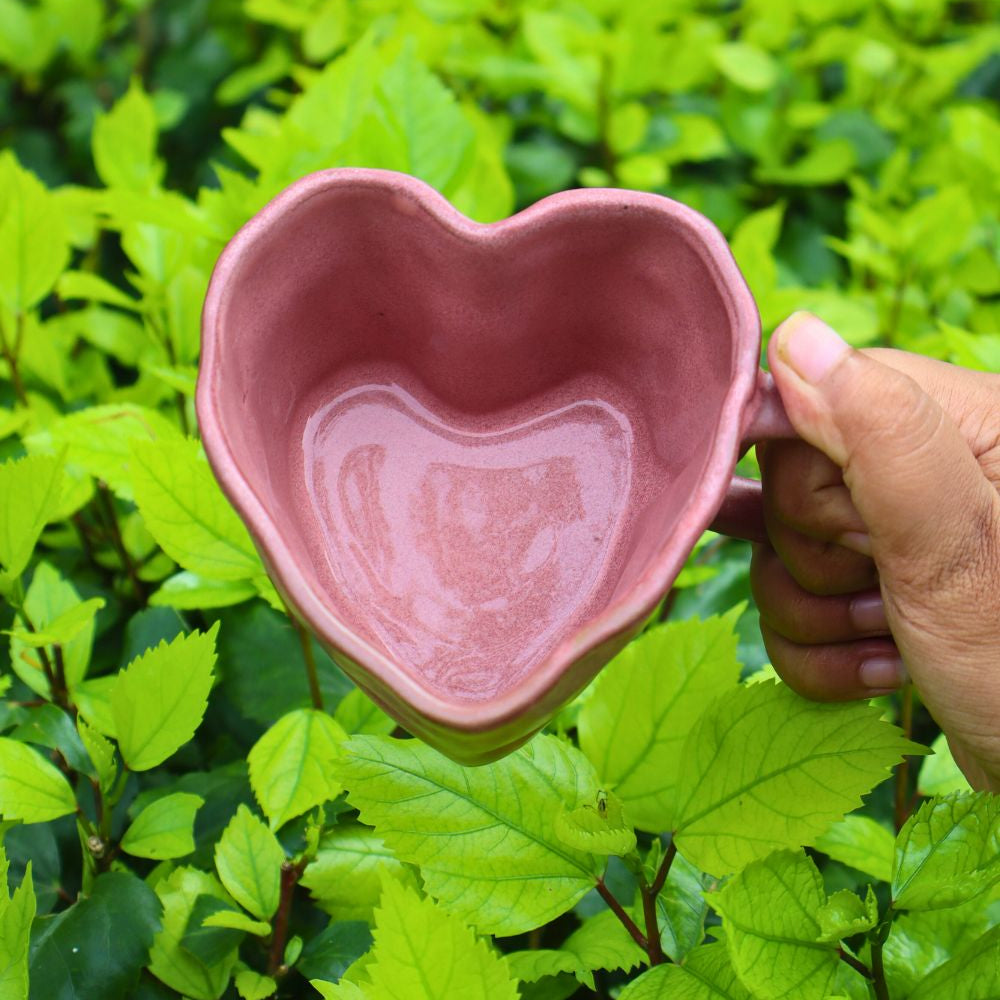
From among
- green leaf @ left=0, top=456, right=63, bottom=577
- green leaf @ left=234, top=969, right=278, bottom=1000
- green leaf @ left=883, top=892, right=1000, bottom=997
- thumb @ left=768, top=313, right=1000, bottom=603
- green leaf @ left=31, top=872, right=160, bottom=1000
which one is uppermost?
thumb @ left=768, top=313, right=1000, bottom=603

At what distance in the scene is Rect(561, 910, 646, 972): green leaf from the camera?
0.69 m

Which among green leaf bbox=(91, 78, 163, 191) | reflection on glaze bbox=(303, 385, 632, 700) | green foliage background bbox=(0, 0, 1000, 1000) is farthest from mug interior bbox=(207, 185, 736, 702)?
green leaf bbox=(91, 78, 163, 191)

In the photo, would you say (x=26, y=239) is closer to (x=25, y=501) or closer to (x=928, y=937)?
(x=25, y=501)

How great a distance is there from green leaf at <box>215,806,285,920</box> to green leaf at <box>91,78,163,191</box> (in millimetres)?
777

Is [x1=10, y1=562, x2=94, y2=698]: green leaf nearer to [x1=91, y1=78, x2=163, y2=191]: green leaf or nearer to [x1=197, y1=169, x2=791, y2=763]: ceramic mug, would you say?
[x1=197, y1=169, x2=791, y2=763]: ceramic mug

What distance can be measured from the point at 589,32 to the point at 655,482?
2.97 ft

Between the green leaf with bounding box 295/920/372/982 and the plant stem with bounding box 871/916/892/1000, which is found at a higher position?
the plant stem with bounding box 871/916/892/1000

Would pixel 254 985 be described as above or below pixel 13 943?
below

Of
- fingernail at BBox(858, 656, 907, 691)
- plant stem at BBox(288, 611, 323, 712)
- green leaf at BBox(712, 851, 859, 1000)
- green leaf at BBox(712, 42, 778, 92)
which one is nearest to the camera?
green leaf at BBox(712, 851, 859, 1000)

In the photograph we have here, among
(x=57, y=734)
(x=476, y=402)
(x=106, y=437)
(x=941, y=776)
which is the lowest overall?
(x=941, y=776)

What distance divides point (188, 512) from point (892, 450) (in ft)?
1.63

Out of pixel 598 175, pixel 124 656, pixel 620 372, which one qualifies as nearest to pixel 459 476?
pixel 620 372

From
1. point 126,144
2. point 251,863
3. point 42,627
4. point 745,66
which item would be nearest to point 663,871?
point 251,863

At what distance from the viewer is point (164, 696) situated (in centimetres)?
76
